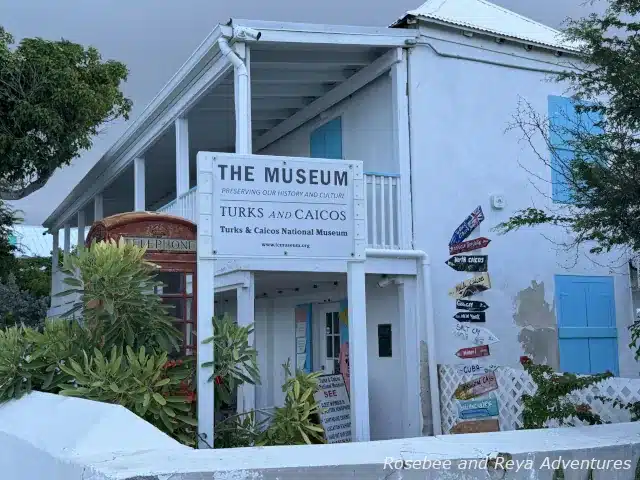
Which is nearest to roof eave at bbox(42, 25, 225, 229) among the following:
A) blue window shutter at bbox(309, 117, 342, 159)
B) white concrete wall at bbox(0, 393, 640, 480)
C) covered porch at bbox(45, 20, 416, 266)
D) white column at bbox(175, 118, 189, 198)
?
covered porch at bbox(45, 20, 416, 266)

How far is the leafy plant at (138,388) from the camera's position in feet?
18.4

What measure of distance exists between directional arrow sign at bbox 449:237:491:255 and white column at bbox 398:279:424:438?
2.32 feet

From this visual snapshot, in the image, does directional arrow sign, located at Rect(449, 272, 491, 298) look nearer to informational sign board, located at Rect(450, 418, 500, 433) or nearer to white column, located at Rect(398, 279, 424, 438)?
white column, located at Rect(398, 279, 424, 438)

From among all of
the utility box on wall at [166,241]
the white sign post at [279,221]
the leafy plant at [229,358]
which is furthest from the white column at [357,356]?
the utility box on wall at [166,241]

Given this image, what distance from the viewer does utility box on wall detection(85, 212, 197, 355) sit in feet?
25.4

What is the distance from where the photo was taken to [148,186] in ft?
66.3

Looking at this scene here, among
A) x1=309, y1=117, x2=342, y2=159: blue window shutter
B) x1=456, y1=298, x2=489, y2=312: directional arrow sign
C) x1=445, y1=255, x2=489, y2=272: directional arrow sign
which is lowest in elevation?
x1=456, y1=298, x2=489, y2=312: directional arrow sign

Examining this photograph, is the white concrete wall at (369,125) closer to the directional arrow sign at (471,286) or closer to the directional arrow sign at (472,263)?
the directional arrow sign at (472,263)

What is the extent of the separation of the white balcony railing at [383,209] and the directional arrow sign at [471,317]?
4.11ft

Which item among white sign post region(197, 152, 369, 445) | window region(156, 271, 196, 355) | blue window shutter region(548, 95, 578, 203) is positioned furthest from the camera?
blue window shutter region(548, 95, 578, 203)

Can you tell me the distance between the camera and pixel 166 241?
7906 mm

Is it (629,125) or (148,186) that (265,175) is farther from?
(148,186)

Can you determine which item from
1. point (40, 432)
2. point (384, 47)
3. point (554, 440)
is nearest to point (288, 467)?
point (554, 440)

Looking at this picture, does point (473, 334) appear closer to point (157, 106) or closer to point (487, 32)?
point (487, 32)
